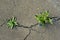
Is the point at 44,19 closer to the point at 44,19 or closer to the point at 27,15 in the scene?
the point at 44,19

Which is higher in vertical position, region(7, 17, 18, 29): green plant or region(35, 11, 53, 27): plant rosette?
region(35, 11, 53, 27): plant rosette

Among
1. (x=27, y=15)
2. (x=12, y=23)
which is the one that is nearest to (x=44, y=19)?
(x=27, y=15)

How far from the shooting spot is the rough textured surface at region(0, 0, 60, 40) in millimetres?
1891

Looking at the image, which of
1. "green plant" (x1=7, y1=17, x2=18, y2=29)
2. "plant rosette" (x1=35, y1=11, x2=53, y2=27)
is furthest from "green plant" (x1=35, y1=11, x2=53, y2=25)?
"green plant" (x1=7, y1=17, x2=18, y2=29)

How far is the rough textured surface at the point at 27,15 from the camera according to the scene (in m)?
1.89

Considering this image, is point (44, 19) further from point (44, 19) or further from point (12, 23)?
point (12, 23)

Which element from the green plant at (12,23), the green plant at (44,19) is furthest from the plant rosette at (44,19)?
the green plant at (12,23)

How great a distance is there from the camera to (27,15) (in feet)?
6.60

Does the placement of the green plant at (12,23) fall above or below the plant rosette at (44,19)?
below

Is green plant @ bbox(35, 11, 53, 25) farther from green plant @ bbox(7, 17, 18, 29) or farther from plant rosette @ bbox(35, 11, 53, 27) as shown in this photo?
green plant @ bbox(7, 17, 18, 29)

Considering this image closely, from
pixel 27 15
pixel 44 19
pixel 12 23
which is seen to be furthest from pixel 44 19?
pixel 12 23

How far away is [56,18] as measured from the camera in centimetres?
193

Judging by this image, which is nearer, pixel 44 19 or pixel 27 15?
pixel 44 19

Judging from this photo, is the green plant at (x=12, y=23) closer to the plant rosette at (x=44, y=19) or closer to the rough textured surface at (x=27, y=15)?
the rough textured surface at (x=27, y=15)
